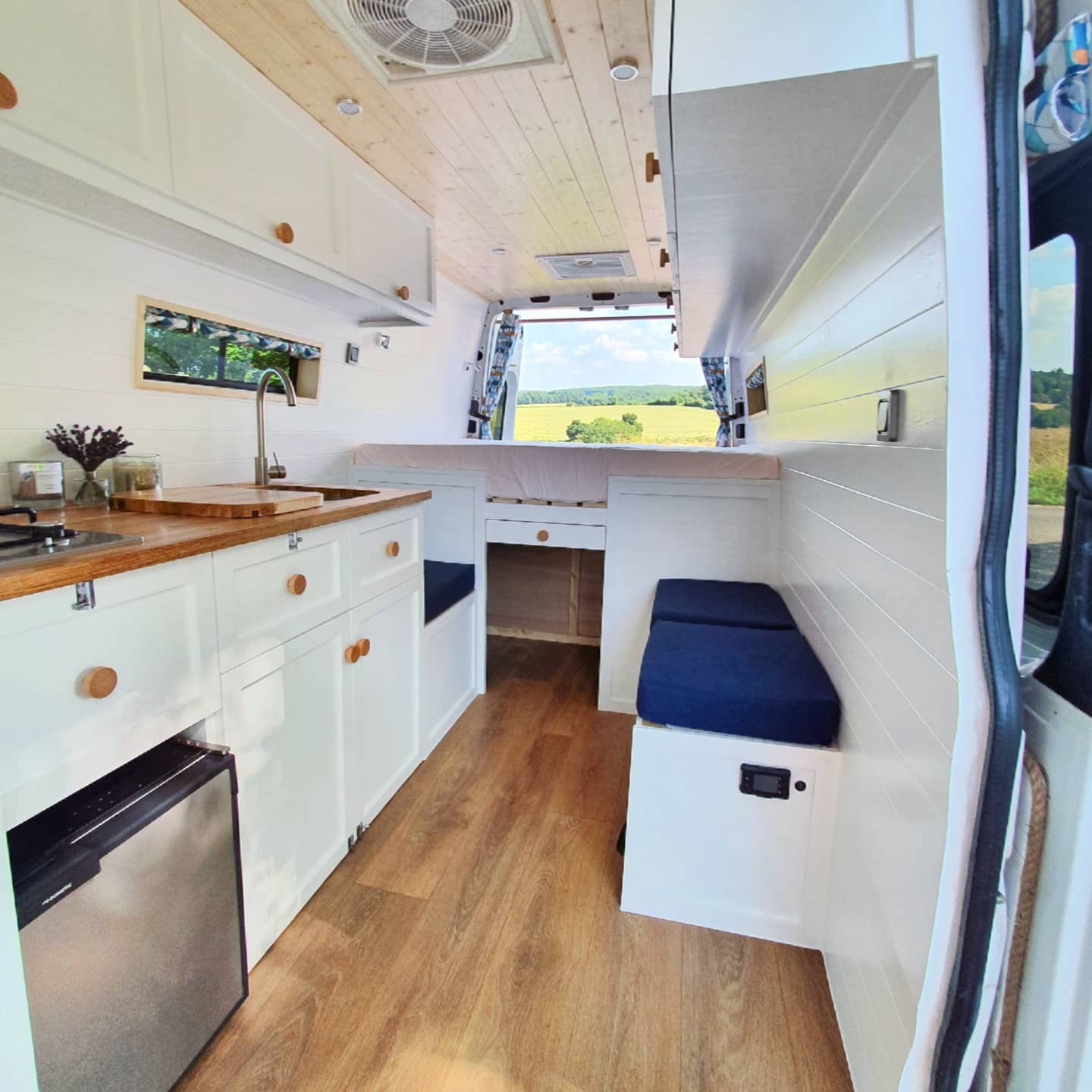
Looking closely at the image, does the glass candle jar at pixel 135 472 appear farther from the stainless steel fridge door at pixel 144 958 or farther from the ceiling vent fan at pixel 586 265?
the ceiling vent fan at pixel 586 265

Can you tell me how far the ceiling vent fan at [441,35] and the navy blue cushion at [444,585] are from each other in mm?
1529

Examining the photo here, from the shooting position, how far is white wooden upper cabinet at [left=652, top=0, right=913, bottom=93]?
2.43 feet

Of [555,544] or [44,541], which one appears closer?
[44,541]

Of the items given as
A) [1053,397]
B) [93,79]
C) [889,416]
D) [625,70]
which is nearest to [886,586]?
[889,416]

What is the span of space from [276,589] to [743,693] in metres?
1.04

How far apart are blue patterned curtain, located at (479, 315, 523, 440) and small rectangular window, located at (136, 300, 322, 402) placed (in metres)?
2.57

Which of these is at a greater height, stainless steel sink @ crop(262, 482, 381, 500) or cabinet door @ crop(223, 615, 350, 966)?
stainless steel sink @ crop(262, 482, 381, 500)

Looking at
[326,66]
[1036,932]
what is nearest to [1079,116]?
[1036,932]

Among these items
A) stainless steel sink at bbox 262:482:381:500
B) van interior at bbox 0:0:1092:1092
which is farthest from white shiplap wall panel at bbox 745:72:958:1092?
stainless steel sink at bbox 262:482:381:500

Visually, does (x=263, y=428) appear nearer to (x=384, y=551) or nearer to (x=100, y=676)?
(x=384, y=551)

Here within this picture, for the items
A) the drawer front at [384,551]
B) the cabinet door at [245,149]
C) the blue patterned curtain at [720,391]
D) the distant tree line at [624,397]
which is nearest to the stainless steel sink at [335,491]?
the drawer front at [384,551]

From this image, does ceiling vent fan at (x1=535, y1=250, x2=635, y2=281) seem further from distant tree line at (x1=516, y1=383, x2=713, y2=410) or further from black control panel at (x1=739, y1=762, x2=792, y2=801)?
black control panel at (x1=739, y1=762, x2=792, y2=801)

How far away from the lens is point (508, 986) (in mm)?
1245

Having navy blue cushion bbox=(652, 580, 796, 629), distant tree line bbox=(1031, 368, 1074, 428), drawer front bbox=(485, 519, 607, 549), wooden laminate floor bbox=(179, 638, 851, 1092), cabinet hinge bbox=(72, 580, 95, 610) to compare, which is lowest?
wooden laminate floor bbox=(179, 638, 851, 1092)
